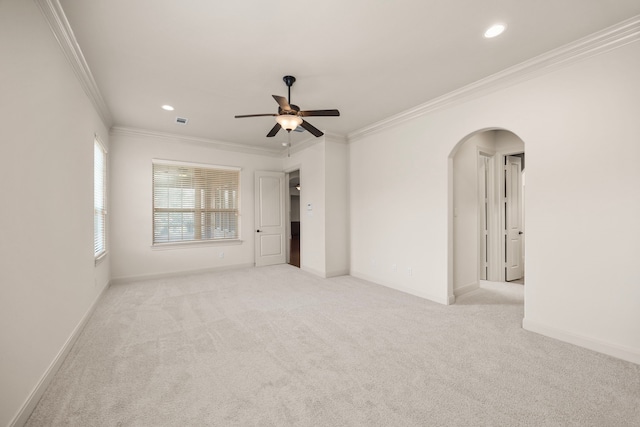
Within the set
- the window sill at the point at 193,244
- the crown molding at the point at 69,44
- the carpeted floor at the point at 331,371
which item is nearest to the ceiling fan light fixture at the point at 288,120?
the crown molding at the point at 69,44

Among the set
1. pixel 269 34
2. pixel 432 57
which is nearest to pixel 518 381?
pixel 432 57

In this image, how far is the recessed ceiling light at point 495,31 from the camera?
88.9 inches

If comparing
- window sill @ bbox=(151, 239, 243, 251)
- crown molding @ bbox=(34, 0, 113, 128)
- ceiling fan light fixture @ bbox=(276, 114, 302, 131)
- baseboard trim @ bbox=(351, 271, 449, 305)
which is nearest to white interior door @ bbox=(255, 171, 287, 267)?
window sill @ bbox=(151, 239, 243, 251)

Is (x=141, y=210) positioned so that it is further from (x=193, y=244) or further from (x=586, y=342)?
(x=586, y=342)

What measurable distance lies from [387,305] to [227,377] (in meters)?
2.26

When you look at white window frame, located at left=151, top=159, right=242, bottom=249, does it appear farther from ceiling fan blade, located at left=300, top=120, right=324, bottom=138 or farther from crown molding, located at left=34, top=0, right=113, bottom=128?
ceiling fan blade, located at left=300, top=120, right=324, bottom=138

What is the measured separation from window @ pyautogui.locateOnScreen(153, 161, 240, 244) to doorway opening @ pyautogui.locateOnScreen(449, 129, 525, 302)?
14.5ft

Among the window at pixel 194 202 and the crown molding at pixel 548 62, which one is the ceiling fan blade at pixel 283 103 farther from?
the window at pixel 194 202

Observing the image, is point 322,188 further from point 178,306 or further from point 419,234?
point 178,306

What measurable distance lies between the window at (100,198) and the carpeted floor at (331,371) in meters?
1.01

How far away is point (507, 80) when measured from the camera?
3000mm

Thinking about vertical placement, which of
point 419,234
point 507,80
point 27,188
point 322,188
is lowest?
point 419,234

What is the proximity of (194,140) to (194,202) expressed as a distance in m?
1.25

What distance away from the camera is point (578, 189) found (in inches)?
101
